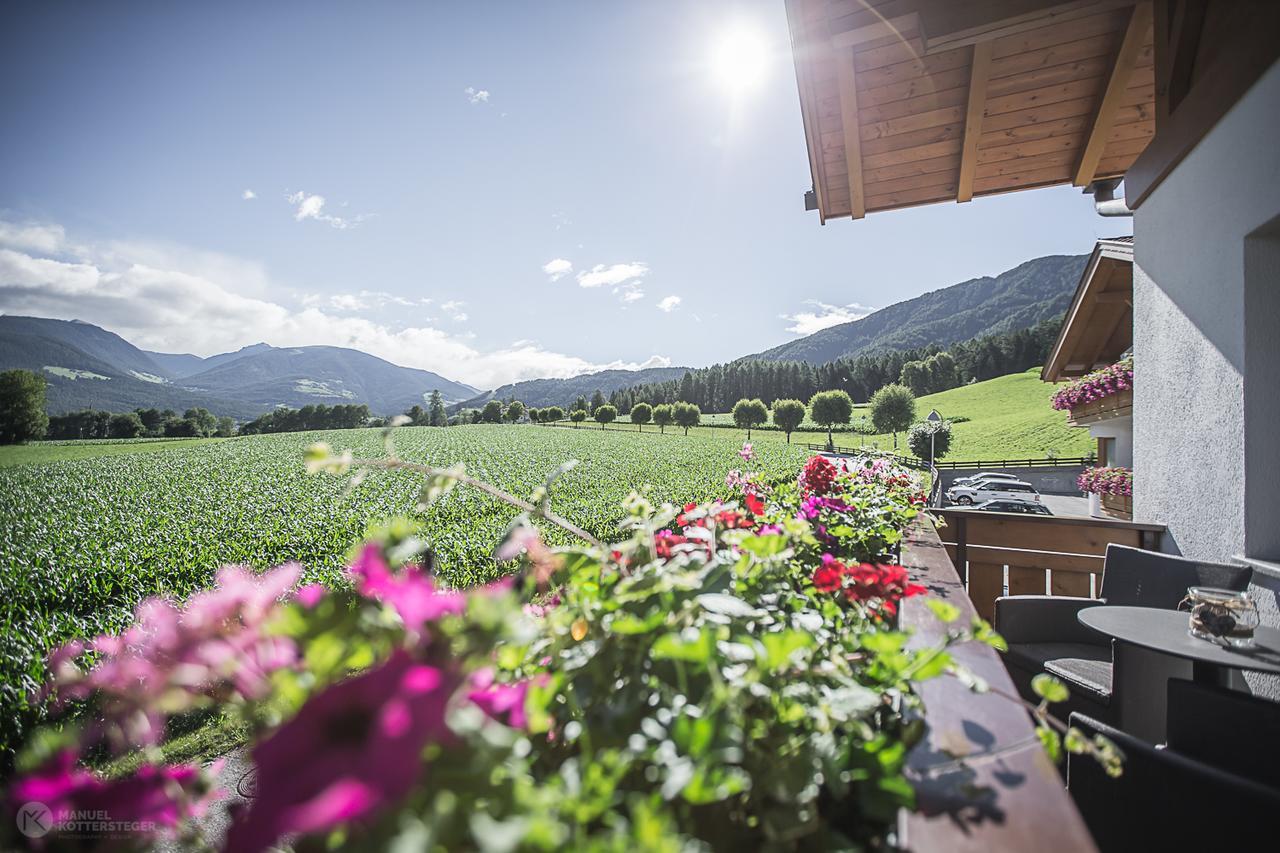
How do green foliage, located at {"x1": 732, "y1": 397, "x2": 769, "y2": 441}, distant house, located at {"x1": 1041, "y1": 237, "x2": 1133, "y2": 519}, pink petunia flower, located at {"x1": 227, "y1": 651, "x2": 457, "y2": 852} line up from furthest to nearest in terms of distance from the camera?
1. green foliage, located at {"x1": 732, "y1": 397, "x2": 769, "y2": 441}
2. distant house, located at {"x1": 1041, "y1": 237, "x2": 1133, "y2": 519}
3. pink petunia flower, located at {"x1": 227, "y1": 651, "x2": 457, "y2": 852}

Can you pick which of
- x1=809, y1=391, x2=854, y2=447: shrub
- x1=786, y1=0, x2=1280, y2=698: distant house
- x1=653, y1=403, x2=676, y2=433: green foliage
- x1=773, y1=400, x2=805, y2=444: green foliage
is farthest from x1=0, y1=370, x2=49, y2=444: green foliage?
x1=809, y1=391, x2=854, y2=447: shrub

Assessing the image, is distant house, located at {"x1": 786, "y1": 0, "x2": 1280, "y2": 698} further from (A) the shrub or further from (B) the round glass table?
(A) the shrub

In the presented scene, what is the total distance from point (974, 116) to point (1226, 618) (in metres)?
3.28

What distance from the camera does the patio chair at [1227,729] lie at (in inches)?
55.4

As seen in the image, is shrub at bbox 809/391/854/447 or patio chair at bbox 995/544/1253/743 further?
shrub at bbox 809/391/854/447

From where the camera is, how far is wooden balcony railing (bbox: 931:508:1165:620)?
3359 millimetres

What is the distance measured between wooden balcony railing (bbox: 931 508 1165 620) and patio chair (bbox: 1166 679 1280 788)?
1957 mm

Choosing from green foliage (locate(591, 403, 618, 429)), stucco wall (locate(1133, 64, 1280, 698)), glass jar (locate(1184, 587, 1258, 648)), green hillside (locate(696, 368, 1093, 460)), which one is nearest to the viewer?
glass jar (locate(1184, 587, 1258, 648))

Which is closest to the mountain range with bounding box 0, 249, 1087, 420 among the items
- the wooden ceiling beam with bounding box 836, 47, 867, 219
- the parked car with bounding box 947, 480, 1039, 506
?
the wooden ceiling beam with bounding box 836, 47, 867, 219

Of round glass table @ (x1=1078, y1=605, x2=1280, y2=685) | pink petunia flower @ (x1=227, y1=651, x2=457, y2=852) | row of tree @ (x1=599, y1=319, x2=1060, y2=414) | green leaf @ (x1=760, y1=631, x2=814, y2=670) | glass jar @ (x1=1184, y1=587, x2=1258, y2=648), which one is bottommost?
round glass table @ (x1=1078, y1=605, x2=1280, y2=685)

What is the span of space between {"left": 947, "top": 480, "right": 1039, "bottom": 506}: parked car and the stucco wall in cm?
2136

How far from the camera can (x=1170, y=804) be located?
1.25 m

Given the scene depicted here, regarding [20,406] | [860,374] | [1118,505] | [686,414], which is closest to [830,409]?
[686,414]

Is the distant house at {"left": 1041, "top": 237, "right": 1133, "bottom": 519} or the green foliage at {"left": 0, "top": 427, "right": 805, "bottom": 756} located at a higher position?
the distant house at {"left": 1041, "top": 237, "right": 1133, "bottom": 519}
